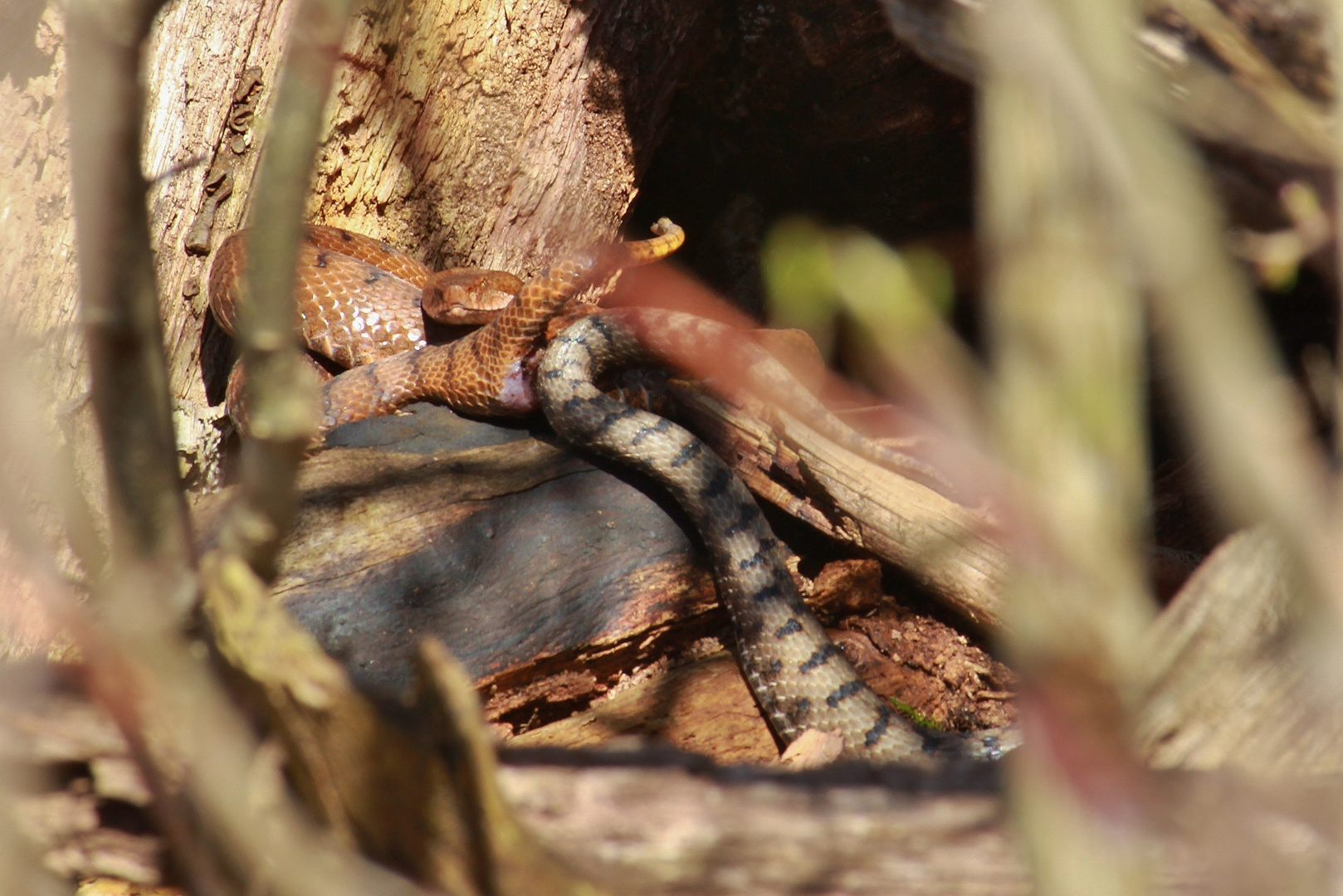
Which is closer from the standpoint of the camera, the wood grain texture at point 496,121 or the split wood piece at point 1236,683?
the split wood piece at point 1236,683

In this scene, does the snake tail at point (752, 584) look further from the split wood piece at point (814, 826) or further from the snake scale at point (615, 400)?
the split wood piece at point (814, 826)

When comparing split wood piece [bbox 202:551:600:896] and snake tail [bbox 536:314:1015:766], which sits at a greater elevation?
split wood piece [bbox 202:551:600:896]

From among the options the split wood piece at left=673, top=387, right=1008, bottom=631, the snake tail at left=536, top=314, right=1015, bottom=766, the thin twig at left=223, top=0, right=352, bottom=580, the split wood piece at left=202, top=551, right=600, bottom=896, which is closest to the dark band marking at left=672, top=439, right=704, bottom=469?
the snake tail at left=536, top=314, right=1015, bottom=766

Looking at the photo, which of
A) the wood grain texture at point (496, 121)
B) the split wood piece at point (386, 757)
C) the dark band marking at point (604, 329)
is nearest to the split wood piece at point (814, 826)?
the split wood piece at point (386, 757)

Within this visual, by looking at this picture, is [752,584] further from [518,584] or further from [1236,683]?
[1236,683]

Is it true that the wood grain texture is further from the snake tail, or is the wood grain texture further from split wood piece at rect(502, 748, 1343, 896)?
split wood piece at rect(502, 748, 1343, 896)

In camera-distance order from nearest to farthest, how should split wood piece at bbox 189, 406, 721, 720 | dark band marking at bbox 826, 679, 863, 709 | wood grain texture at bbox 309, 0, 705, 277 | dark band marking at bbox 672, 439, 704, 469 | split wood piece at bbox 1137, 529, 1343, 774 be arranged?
split wood piece at bbox 1137, 529, 1343, 774 < split wood piece at bbox 189, 406, 721, 720 < dark band marking at bbox 826, 679, 863, 709 < dark band marking at bbox 672, 439, 704, 469 < wood grain texture at bbox 309, 0, 705, 277

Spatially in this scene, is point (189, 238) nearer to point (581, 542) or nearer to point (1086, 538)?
point (581, 542)

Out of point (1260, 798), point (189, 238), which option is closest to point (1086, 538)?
point (1260, 798)

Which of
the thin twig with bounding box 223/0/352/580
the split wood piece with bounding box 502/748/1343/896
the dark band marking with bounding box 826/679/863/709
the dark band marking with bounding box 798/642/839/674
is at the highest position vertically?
the thin twig with bounding box 223/0/352/580
